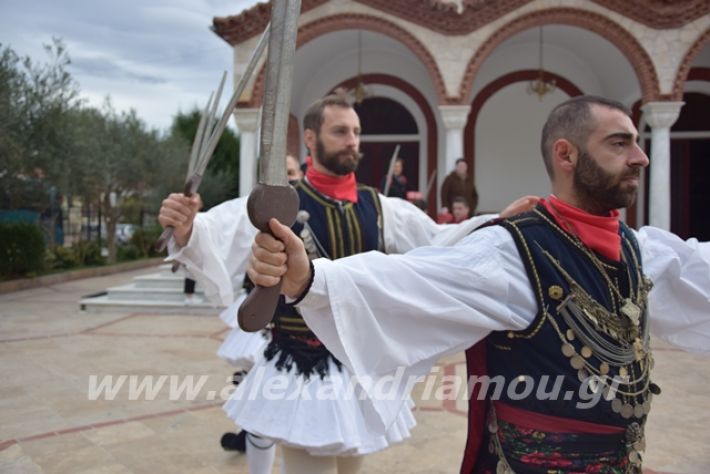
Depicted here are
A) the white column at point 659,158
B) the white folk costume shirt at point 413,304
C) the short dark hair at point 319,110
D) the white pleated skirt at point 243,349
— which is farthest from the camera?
the white column at point 659,158

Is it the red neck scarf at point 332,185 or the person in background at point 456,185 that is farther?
the person in background at point 456,185

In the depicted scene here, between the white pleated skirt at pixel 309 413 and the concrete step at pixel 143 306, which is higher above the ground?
Answer: the white pleated skirt at pixel 309 413

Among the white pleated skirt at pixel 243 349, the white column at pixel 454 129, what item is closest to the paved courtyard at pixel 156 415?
the white pleated skirt at pixel 243 349

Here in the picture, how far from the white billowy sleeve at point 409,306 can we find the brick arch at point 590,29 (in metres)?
9.22

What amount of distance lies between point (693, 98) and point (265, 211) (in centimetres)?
1410

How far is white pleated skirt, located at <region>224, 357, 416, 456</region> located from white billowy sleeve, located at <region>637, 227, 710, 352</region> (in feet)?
3.61

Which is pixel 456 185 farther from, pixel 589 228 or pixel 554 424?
pixel 554 424

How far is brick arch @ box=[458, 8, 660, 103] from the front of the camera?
10.0m

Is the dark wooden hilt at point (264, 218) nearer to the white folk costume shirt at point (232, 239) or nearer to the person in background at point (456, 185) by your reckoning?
the white folk costume shirt at point (232, 239)

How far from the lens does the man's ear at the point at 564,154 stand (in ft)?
5.86

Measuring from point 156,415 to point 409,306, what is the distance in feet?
12.5

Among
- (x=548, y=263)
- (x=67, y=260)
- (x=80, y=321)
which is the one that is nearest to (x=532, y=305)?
(x=548, y=263)

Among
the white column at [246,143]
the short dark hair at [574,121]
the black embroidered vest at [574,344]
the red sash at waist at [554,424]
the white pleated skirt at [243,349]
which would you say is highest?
the white column at [246,143]

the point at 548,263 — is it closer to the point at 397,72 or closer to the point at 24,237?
the point at 397,72
